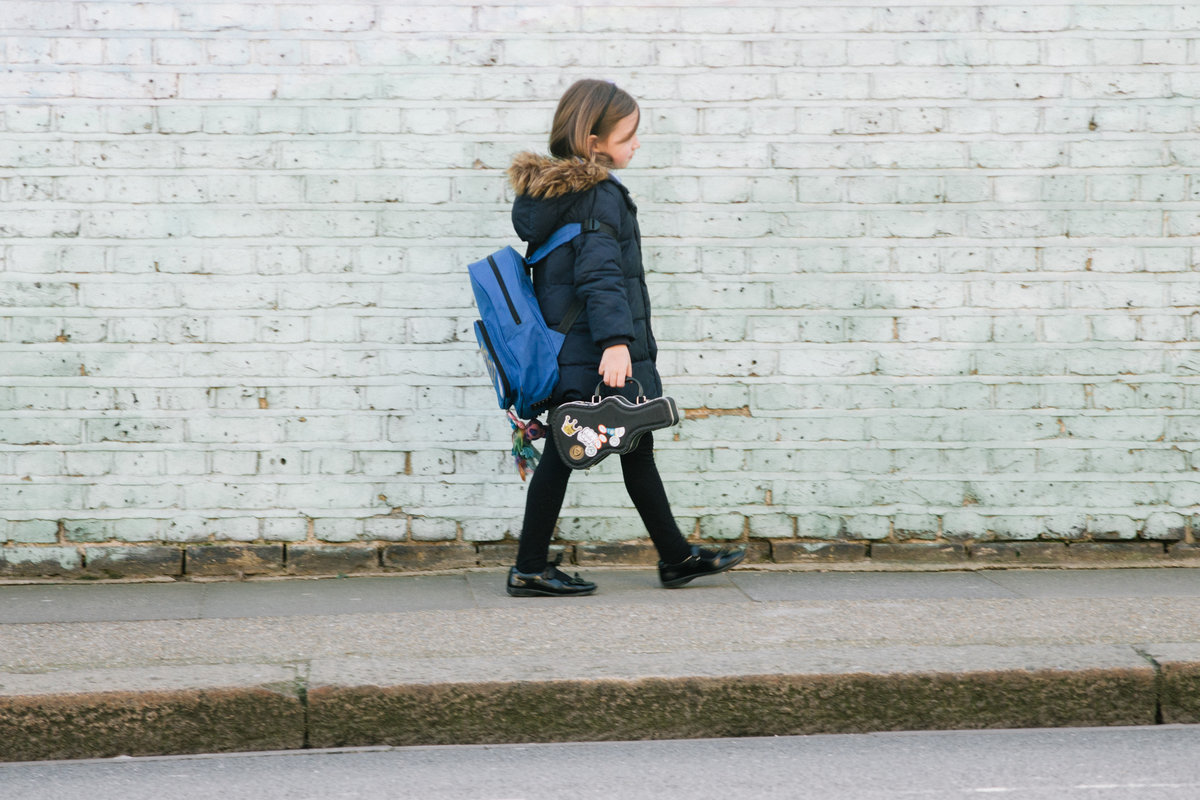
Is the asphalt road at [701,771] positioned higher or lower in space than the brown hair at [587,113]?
lower

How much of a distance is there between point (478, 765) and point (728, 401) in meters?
2.31

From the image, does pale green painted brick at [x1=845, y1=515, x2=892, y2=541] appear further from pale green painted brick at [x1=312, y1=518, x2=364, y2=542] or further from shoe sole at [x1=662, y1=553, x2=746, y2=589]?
pale green painted brick at [x1=312, y1=518, x2=364, y2=542]

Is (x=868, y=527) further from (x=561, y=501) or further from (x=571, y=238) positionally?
(x=571, y=238)

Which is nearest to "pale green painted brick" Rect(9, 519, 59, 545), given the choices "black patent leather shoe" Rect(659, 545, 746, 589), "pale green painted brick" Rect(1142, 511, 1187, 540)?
"black patent leather shoe" Rect(659, 545, 746, 589)

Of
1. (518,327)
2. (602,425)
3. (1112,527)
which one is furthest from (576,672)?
(1112,527)

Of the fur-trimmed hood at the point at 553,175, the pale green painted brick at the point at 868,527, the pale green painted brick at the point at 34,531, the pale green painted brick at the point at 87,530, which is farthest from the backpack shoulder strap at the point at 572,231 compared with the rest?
the pale green painted brick at the point at 34,531

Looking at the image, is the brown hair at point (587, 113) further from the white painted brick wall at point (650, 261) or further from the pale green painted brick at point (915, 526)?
the pale green painted brick at point (915, 526)

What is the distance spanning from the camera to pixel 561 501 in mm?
4902

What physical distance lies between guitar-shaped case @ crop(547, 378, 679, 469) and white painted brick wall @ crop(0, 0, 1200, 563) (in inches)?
30.2

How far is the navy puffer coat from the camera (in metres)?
4.65

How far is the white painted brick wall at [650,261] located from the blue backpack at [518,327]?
652 mm

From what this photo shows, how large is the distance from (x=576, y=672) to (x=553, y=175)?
1797 millimetres

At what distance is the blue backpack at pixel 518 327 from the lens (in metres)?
4.75

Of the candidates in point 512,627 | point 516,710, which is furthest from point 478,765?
point 512,627
